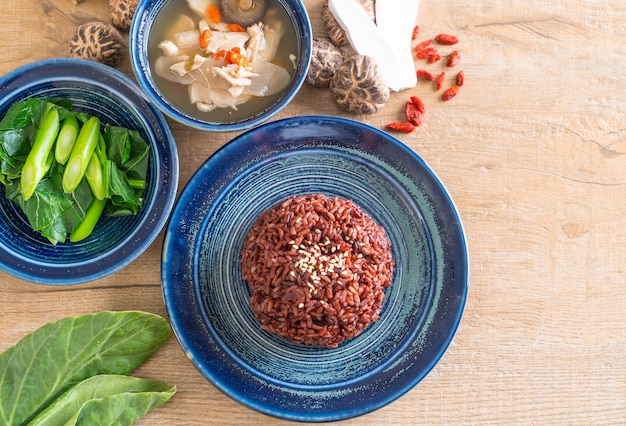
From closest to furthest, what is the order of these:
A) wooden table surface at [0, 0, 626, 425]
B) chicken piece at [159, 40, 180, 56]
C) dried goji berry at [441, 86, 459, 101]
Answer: chicken piece at [159, 40, 180, 56] < wooden table surface at [0, 0, 626, 425] < dried goji berry at [441, 86, 459, 101]

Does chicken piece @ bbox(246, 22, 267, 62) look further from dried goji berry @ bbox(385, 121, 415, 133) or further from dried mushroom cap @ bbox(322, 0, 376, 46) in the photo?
dried goji berry @ bbox(385, 121, 415, 133)

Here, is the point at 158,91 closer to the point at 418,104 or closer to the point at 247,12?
the point at 247,12

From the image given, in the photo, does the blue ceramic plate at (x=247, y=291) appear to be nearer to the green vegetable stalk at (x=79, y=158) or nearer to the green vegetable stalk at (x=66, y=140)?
the green vegetable stalk at (x=79, y=158)

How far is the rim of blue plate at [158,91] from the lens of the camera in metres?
2.73

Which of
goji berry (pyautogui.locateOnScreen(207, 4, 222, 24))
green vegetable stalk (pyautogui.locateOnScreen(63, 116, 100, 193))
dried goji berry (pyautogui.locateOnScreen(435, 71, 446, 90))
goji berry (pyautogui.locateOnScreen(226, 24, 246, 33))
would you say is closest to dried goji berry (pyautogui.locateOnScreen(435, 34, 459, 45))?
dried goji berry (pyautogui.locateOnScreen(435, 71, 446, 90))

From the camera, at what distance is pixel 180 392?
122 inches

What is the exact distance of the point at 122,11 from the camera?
312cm

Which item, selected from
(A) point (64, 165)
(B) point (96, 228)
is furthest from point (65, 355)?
(A) point (64, 165)

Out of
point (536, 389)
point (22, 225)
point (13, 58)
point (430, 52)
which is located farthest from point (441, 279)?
point (13, 58)

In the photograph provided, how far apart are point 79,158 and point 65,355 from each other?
3.26ft

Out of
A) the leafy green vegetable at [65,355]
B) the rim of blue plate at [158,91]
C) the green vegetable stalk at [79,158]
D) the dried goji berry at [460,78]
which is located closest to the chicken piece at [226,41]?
the rim of blue plate at [158,91]

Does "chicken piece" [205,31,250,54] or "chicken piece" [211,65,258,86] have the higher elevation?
"chicken piece" [205,31,250,54]

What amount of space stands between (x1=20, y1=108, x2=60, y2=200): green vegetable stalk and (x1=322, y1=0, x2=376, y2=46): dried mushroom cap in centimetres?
149

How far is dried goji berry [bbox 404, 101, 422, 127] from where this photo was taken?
10.6 feet
